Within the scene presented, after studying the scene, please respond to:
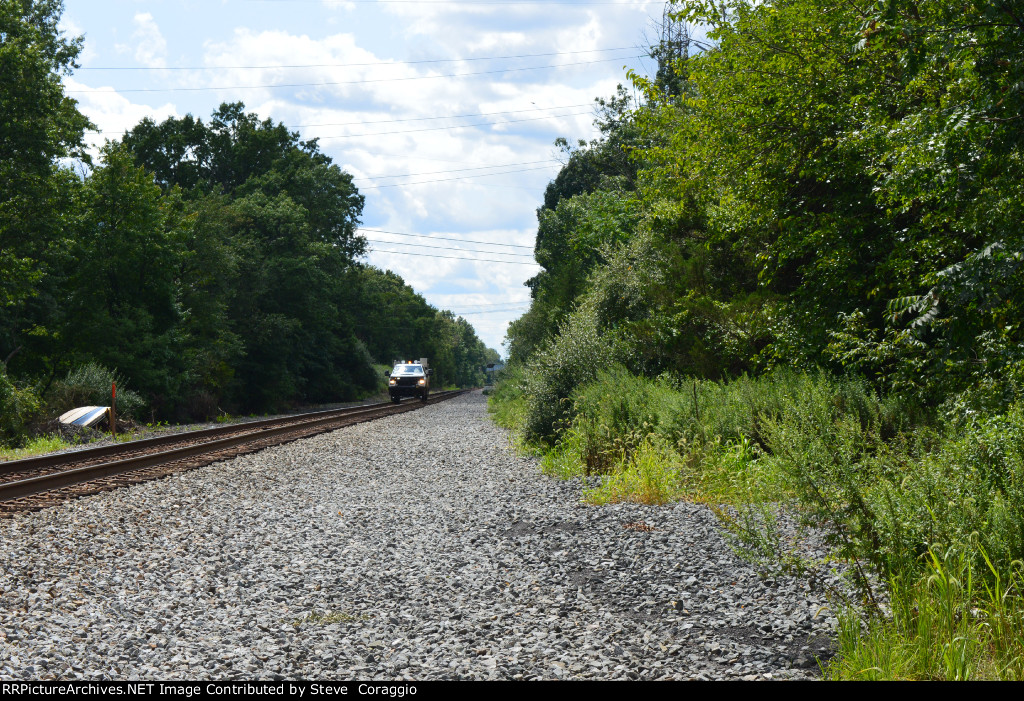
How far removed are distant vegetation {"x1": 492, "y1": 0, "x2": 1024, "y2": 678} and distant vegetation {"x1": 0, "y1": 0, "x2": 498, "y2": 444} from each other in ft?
44.7

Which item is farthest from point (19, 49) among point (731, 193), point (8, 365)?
point (731, 193)

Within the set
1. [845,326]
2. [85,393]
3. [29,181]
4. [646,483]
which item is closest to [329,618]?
[646,483]

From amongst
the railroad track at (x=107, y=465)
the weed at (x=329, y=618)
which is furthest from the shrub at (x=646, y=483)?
the railroad track at (x=107, y=465)

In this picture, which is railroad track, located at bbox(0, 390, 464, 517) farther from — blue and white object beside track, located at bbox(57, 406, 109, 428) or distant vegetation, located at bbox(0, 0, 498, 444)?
distant vegetation, located at bbox(0, 0, 498, 444)

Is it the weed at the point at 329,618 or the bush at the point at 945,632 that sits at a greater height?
the bush at the point at 945,632

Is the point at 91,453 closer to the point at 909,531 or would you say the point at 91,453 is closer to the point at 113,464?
the point at 113,464

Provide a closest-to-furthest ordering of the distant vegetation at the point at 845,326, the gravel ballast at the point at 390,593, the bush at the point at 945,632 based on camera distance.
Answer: the bush at the point at 945,632 < the gravel ballast at the point at 390,593 < the distant vegetation at the point at 845,326

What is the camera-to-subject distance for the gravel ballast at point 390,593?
4.39m

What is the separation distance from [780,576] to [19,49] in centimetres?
2559

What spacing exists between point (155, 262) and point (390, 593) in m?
26.2

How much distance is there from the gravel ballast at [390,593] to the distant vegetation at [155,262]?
38.9 feet

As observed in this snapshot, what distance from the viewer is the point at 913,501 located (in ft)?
16.2

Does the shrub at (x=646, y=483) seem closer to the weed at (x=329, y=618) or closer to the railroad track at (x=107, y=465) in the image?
the weed at (x=329, y=618)

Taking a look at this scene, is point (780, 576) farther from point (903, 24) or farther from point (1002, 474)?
point (903, 24)
